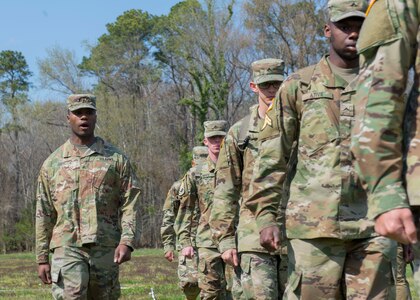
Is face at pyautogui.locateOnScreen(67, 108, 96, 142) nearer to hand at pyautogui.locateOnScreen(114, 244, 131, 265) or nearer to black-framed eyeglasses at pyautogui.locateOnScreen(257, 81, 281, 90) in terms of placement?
hand at pyautogui.locateOnScreen(114, 244, 131, 265)

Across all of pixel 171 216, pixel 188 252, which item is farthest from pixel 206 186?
pixel 171 216

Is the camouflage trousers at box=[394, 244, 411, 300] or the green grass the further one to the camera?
the green grass

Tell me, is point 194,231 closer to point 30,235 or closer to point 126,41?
point 30,235

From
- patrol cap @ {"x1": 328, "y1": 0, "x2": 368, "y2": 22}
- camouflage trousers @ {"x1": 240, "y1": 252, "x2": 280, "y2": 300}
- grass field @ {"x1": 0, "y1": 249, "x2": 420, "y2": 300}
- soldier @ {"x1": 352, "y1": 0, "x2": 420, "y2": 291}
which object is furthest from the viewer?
grass field @ {"x1": 0, "y1": 249, "x2": 420, "y2": 300}

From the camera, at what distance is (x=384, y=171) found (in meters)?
3.70

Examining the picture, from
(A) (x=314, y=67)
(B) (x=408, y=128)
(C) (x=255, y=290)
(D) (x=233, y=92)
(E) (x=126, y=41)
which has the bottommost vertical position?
(C) (x=255, y=290)

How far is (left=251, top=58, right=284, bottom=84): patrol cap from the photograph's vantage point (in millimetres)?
8336

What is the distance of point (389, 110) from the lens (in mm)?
3752

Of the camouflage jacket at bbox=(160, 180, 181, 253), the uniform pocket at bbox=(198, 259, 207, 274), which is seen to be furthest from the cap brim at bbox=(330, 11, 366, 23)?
the camouflage jacket at bbox=(160, 180, 181, 253)

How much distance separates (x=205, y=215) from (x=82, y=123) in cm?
336

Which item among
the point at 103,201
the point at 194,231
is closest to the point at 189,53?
the point at 194,231

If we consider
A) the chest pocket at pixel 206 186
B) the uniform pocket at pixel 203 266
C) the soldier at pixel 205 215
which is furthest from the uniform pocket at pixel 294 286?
the chest pocket at pixel 206 186

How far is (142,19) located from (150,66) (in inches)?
164

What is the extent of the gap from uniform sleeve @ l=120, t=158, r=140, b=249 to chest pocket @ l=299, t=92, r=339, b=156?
3.62 meters
